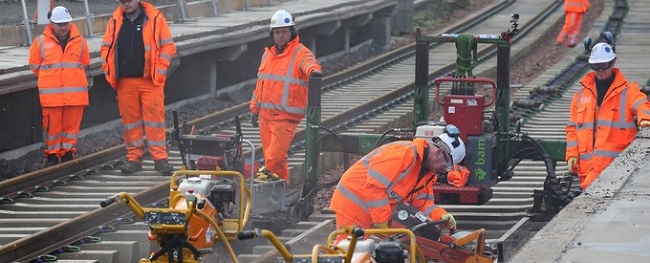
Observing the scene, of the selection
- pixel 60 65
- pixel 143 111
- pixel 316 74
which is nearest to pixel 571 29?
pixel 60 65

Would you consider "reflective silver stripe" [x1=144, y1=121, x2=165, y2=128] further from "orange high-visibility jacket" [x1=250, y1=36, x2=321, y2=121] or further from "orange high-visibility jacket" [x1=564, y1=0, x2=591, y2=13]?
"orange high-visibility jacket" [x1=564, y1=0, x2=591, y2=13]

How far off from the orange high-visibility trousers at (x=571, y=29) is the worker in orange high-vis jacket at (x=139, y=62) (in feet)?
50.5

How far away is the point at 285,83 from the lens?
12.0 meters

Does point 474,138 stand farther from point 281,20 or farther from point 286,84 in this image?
point 281,20

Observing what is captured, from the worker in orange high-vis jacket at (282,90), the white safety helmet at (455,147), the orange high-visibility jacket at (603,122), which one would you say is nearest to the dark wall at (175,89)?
the worker in orange high-vis jacket at (282,90)

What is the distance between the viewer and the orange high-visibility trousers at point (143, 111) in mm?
13234

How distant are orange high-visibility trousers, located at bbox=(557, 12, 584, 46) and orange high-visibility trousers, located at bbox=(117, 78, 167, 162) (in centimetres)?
1546

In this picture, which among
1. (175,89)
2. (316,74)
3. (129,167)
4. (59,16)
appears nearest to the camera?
(316,74)

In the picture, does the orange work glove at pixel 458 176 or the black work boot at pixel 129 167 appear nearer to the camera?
the orange work glove at pixel 458 176

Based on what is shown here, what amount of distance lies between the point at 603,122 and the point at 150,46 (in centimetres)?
480

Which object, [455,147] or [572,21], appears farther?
[572,21]

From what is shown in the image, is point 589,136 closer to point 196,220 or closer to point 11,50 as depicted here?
point 196,220

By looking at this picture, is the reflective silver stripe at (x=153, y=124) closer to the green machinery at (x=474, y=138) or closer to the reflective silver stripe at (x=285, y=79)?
the reflective silver stripe at (x=285, y=79)

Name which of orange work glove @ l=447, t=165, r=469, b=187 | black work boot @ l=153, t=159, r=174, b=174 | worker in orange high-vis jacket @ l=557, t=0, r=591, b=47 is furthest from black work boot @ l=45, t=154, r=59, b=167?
worker in orange high-vis jacket @ l=557, t=0, r=591, b=47
